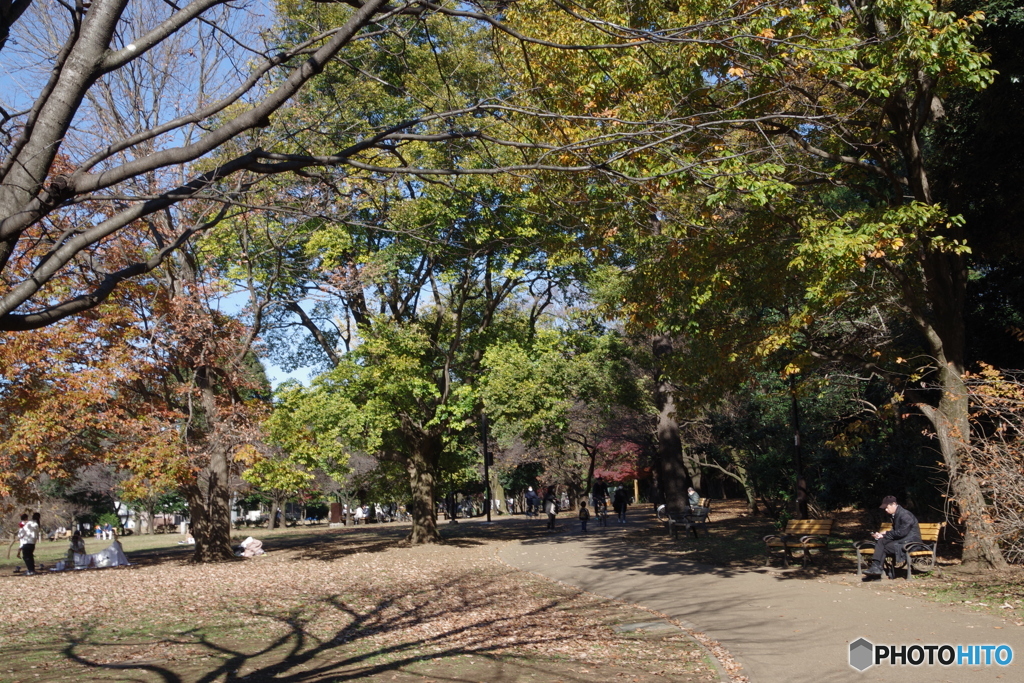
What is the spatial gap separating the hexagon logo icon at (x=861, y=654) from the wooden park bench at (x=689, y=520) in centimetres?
1287

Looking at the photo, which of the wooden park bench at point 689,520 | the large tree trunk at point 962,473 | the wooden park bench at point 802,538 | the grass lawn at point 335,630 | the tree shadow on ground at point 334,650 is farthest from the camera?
the wooden park bench at point 689,520

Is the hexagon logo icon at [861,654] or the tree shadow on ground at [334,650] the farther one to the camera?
the tree shadow on ground at [334,650]

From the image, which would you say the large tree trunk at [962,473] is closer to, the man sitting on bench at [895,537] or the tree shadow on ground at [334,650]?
the man sitting on bench at [895,537]

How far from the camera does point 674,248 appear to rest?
1334cm

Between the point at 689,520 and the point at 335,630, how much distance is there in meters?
13.6

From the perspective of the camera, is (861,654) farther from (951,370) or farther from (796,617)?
(951,370)

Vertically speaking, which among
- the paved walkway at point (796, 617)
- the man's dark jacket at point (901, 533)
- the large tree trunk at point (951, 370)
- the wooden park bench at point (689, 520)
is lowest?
the paved walkway at point (796, 617)

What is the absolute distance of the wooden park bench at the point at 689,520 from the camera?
21.8 meters

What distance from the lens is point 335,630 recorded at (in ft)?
35.3

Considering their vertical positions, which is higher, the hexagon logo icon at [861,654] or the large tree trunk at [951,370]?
the large tree trunk at [951,370]

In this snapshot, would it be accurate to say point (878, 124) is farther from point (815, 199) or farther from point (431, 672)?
point (431, 672)

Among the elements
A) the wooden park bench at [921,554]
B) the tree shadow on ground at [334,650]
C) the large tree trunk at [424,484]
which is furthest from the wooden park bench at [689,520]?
the tree shadow on ground at [334,650]

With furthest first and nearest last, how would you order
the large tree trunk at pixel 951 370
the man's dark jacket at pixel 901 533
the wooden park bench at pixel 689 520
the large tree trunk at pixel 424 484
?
the large tree trunk at pixel 424 484, the wooden park bench at pixel 689 520, the man's dark jacket at pixel 901 533, the large tree trunk at pixel 951 370

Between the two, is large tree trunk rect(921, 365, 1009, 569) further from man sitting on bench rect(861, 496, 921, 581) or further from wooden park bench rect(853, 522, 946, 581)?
man sitting on bench rect(861, 496, 921, 581)
